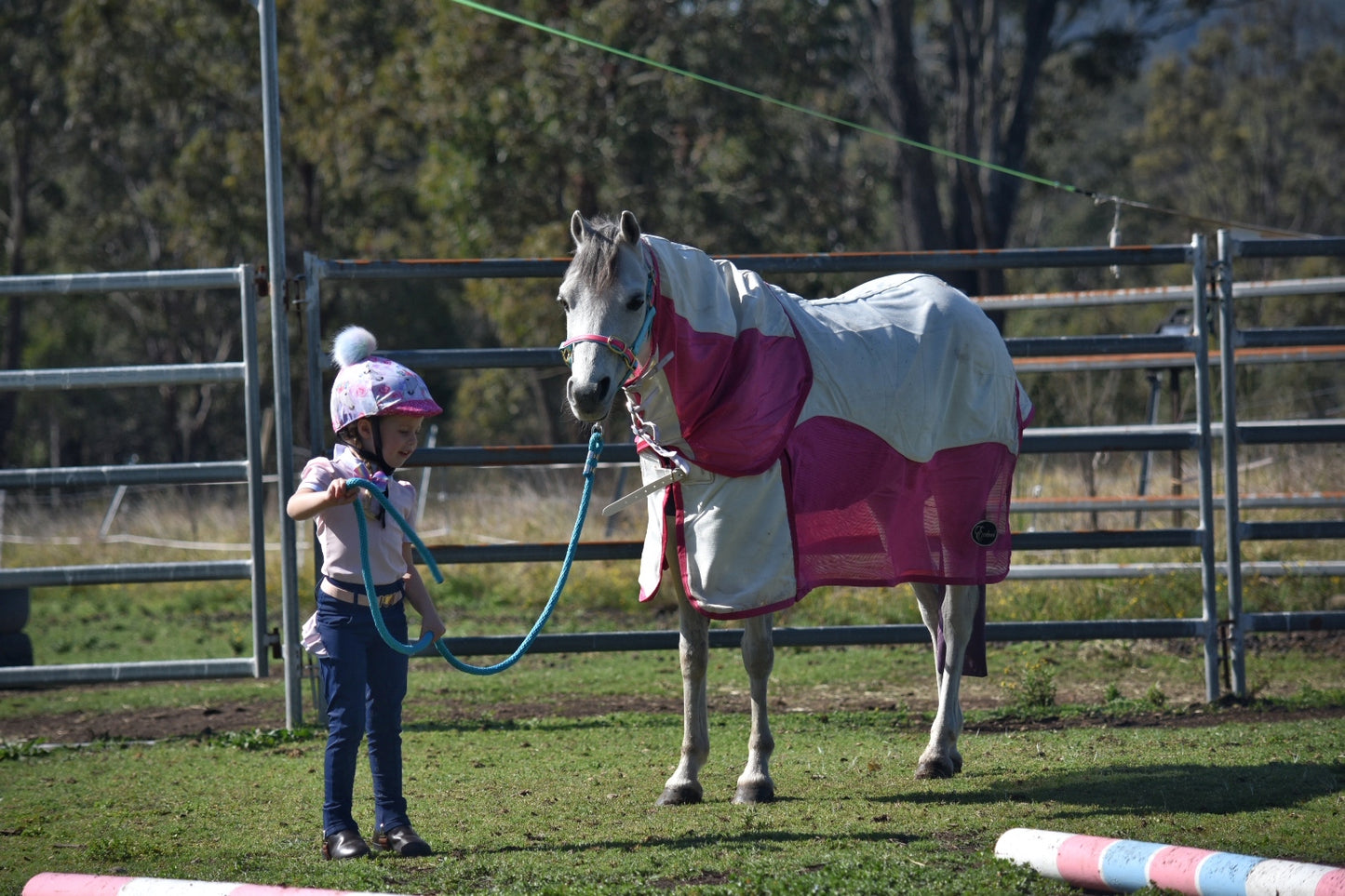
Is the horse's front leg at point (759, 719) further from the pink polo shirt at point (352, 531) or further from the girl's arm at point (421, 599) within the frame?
the pink polo shirt at point (352, 531)

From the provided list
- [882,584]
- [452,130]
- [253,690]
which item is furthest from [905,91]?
[882,584]

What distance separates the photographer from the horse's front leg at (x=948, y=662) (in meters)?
5.12

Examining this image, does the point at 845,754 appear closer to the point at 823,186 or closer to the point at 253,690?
the point at 253,690

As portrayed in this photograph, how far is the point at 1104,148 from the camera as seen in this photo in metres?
42.8

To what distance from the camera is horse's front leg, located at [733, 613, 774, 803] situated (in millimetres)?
4742

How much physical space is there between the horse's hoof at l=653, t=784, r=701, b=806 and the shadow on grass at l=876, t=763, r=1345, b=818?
655 mm

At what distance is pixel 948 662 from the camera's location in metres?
5.46

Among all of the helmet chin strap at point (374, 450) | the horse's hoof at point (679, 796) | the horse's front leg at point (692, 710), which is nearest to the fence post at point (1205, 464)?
the horse's front leg at point (692, 710)

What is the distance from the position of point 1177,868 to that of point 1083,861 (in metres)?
0.24

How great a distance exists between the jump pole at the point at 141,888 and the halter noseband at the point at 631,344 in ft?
5.77

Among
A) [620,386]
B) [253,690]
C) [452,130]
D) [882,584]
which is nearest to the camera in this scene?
[620,386]

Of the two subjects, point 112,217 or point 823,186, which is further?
point 112,217

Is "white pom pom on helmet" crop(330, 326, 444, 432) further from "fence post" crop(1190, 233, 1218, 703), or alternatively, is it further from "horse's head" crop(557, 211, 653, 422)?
"fence post" crop(1190, 233, 1218, 703)

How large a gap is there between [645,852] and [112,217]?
3099 cm
